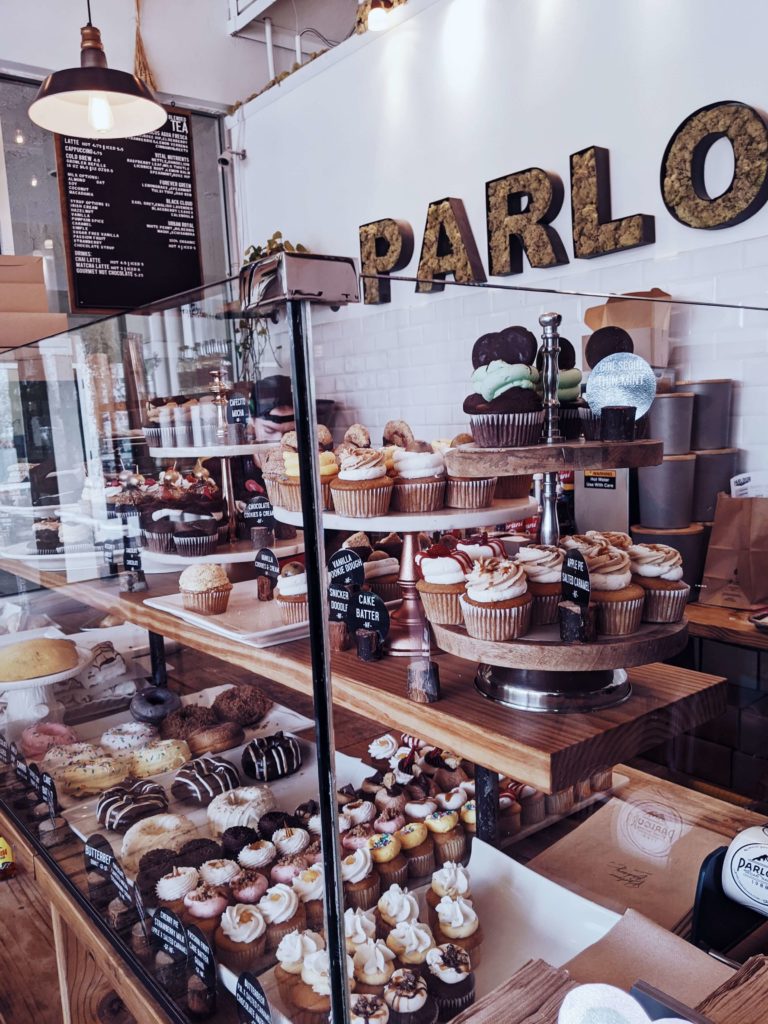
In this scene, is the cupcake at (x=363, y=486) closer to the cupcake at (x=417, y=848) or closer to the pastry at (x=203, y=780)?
the cupcake at (x=417, y=848)

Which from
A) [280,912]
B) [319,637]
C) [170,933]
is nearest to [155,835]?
[170,933]

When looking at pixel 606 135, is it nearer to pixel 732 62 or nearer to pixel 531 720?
pixel 732 62

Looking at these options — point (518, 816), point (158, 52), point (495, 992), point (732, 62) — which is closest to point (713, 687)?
point (518, 816)

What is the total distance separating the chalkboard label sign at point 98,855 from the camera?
58.1 inches

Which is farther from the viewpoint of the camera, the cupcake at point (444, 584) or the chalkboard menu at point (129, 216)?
the chalkboard menu at point (129, 216)

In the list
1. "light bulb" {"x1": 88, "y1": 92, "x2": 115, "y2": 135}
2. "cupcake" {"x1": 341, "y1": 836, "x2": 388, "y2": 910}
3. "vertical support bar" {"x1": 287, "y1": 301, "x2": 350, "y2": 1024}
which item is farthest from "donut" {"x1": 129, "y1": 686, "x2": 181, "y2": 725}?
"light bulb" {"x1": 88, "y1": 92, "x2": 115, "y2": 135}

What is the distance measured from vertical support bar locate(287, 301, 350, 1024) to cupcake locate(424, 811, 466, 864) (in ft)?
1.46

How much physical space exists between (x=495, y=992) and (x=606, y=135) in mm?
2938

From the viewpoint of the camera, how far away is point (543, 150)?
10.7 feet

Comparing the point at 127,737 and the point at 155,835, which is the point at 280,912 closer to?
the point at 155,835

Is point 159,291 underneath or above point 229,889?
above

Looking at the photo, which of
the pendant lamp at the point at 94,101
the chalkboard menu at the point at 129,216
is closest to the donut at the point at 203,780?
the pendant lamp at the point at 94,101

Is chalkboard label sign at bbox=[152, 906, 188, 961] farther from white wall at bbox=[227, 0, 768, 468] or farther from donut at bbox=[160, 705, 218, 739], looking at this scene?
white wall at bbox=[227, 0, 768, 468]

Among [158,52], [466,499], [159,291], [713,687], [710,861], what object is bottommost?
[710,861]
